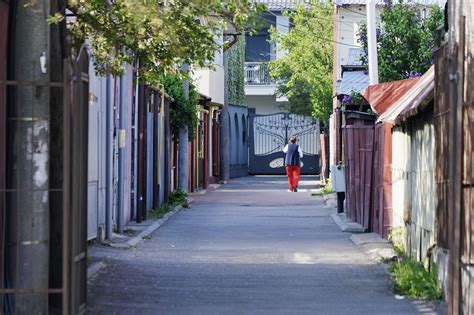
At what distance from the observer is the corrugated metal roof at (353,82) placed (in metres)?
29.2

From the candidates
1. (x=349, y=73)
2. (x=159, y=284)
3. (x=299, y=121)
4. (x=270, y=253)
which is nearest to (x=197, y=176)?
(x=349, y=73)

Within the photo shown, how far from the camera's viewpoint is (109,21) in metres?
11.8

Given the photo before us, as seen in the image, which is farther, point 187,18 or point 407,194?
point 407,194

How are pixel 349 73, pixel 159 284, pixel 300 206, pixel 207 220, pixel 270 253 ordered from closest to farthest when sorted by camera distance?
pixel 159 284 → pixel 270 253 → pixel 207 220 → pixel 300 206 → pixel 349 73

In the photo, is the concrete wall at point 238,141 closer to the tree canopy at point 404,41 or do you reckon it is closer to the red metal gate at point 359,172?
the tree canopy at point 404,41

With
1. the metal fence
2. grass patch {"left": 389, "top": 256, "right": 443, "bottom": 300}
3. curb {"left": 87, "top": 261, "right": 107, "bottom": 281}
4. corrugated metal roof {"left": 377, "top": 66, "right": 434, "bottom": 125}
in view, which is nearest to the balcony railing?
corrugated metal roof {"left": 377, "top": 66, "right": 434, "bottom": 125}

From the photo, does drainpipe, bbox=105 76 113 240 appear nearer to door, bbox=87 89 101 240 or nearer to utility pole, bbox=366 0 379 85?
door, bbox=87 89 101 240

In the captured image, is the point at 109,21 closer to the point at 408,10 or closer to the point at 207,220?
the point at 207,220

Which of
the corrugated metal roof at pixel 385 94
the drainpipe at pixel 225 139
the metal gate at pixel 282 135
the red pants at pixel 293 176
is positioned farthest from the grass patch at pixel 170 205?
the metal gate at pixel 282 135

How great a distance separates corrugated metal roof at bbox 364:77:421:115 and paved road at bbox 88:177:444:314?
2204mm

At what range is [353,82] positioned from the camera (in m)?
30.2

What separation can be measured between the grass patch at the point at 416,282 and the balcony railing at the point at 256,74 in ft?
164

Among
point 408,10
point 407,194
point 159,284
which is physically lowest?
point 159,284

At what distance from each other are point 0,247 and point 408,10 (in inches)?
715
